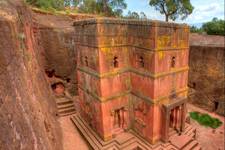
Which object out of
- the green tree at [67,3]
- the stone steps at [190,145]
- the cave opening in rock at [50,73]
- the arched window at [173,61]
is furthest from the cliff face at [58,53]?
the green tree at [67,3]

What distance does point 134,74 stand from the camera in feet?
28.4

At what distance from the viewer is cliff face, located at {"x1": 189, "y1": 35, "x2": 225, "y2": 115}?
46.6 feet

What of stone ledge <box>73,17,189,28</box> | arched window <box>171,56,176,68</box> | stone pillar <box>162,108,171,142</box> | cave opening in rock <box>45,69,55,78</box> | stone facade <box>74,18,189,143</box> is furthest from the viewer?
cave opening in rock <box>45,69,55,78</box>

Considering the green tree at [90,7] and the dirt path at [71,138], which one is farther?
the green tree at [90,7]

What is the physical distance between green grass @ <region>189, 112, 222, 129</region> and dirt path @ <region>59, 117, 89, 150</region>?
10.3 meters

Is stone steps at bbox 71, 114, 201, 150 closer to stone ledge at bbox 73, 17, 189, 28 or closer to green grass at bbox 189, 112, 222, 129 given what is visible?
green grass at bbox 189, 112, 222, 129

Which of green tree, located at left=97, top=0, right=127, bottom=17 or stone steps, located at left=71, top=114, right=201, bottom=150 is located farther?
green tree, located at left=97, top=0, right=127, bottom=17

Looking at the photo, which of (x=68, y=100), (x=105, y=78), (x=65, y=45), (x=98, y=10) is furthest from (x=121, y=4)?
(x=105, y=78)

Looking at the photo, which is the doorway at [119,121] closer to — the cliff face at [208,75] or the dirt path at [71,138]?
the dirt path at [71,138]

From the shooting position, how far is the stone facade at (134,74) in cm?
750

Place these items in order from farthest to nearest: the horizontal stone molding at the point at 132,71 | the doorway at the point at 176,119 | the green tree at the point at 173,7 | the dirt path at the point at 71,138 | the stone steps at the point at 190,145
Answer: the green tree at the point at 173,7, the doorway at the point at 176,119, the dirt path at the point at 71,138, the stone steps at the point at 190,145, the horizontal stone molding at the point at 132,71

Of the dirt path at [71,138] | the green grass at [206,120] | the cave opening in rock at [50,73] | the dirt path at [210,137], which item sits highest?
the cave opening in rock at [50,73]

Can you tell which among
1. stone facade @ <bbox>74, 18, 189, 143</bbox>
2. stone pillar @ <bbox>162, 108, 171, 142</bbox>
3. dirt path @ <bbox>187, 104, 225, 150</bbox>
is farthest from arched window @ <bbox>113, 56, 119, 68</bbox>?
dirt path @ <bbox>187, 104, 225, 150</bbox>

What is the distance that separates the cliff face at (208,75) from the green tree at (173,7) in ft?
26.7
